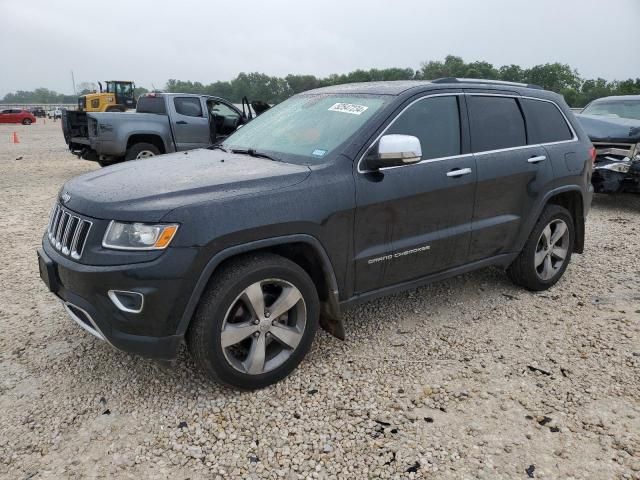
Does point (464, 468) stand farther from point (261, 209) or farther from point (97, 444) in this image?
point (97, 444)

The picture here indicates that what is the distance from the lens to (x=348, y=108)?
3.51 meters

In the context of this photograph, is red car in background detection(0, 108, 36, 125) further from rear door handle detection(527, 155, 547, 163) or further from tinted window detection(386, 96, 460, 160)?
rear door handle detection(527, 155, 547, 163)

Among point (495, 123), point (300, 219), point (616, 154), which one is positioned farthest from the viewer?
point (616, 154)

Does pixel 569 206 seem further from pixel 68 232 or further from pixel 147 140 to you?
pixel 147 140

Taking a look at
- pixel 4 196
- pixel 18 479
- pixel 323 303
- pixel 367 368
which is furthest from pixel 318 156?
A: pixel 4 196

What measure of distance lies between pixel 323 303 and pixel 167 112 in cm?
835

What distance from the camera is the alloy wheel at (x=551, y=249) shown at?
4.39 meters

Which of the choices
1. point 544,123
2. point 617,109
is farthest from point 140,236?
point 617,109

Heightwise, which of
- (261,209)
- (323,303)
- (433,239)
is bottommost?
(323,303)

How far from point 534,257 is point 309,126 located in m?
2.24

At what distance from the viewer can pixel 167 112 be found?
34.0 feet

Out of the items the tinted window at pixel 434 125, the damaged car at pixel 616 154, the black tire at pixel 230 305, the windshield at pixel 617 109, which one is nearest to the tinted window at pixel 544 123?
the tinted window at pixel 434 125

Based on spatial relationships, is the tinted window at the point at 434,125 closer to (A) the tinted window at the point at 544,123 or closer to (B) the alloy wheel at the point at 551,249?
(A) the tinted window at the point at 544,123

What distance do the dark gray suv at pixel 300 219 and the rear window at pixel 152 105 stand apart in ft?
23.2
